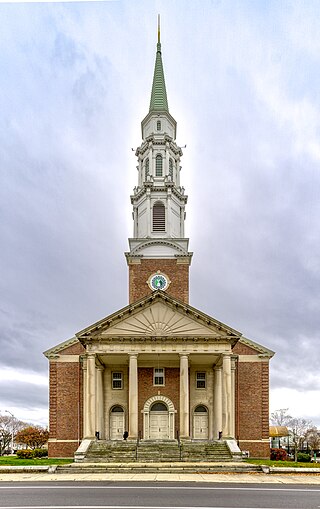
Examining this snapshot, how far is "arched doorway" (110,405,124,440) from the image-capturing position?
45.2 m

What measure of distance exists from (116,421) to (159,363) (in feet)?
17.7

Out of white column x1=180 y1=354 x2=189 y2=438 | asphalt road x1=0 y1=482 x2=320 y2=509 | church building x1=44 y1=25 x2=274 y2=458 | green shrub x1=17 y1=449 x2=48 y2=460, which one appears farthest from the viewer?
green shrub x1=17 y1=449 x2=48 y2=460

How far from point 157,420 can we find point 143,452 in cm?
893

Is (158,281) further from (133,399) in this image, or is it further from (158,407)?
(133,399)

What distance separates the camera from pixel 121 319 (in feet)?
136

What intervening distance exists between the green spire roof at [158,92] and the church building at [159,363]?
314cm

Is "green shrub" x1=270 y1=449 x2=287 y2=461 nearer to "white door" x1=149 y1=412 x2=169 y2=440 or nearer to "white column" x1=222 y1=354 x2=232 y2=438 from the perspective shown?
"white door" x1=149 y1=412 x2=169 y2=440

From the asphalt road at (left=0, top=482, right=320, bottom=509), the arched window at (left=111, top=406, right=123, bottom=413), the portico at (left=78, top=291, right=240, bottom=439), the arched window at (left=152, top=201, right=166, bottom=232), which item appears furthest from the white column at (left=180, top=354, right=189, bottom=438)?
the asphalt road at (left=0, top=482, right=320, bottom=509)

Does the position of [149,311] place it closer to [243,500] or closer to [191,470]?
[191,470]

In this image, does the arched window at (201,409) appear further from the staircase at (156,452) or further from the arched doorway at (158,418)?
the staircase at (156,452)

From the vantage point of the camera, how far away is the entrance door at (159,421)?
146ft

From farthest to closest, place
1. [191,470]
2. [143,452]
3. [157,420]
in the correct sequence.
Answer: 1. [157,420]
2. [143,452]
3. [191,470]

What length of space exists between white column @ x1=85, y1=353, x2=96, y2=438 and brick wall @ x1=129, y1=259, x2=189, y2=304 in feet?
39.5

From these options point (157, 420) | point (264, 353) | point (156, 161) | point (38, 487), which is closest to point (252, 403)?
point (264, 353)
